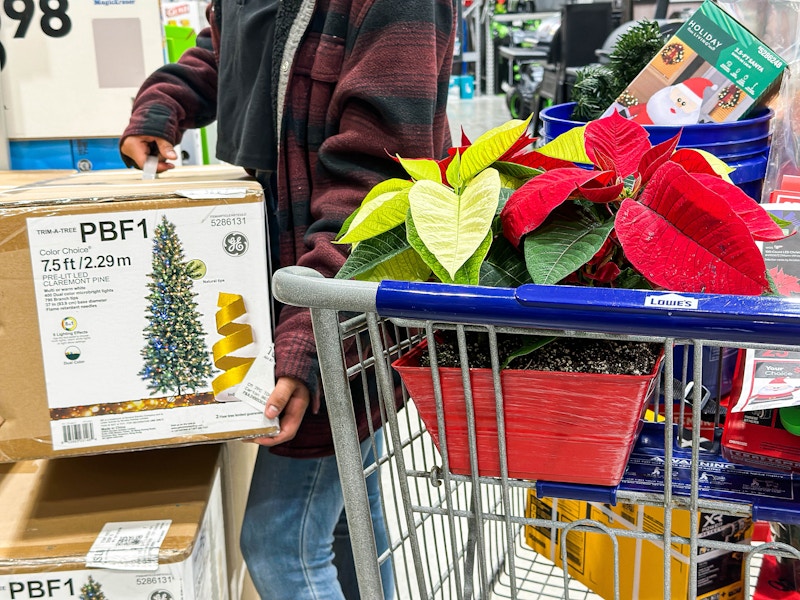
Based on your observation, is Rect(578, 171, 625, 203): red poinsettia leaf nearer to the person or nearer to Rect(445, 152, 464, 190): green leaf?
Rect(445, 152, 464, 190): green leaf

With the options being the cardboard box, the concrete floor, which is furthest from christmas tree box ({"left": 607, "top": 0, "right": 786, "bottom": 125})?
the concrete floor

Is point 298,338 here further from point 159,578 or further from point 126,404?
point 159,578

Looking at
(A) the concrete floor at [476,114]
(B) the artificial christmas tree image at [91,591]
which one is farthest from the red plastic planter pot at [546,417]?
(A) the concrete floor at [476,114]

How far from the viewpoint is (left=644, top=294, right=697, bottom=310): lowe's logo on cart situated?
0.58 metres

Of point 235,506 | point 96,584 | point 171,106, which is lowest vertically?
point 235,506

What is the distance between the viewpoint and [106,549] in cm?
112

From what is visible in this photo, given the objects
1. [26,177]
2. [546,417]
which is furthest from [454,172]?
[26,177]

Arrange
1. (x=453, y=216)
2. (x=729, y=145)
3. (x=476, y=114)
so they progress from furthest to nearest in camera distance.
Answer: (x=476, y=114) → (x=729, y=145) → (x=453, y=216)

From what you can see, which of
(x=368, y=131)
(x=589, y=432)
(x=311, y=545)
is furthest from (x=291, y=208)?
(x=589, y=432)

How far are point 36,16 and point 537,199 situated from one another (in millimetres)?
1724

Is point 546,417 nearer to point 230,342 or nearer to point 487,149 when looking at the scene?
point 487,149

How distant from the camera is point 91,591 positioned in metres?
1.12

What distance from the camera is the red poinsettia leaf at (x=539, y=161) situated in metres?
0.79

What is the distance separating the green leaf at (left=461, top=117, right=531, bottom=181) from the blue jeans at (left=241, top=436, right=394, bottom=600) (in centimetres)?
61
